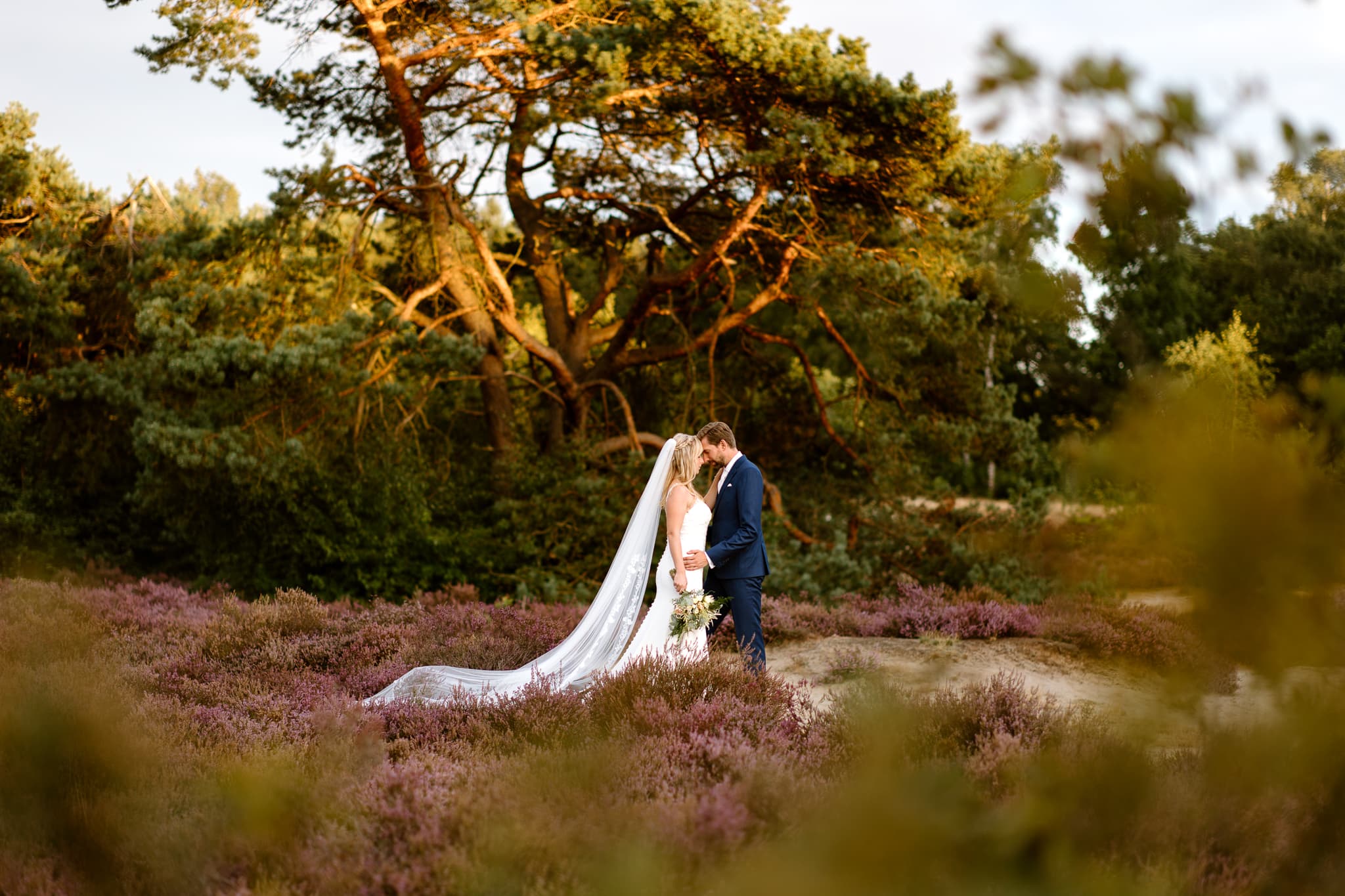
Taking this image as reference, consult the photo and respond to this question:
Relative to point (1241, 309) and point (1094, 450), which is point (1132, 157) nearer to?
point (1094, 450)

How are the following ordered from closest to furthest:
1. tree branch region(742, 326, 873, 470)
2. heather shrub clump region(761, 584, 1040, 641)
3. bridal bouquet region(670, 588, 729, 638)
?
bridal bouquet region(670, 588, 729, 638) → heather shrub clump region(761, 584, 1040, 641) → tree branch region(742, 326, 873, 470)

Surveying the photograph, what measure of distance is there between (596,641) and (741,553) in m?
1.31

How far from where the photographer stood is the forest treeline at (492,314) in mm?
12828

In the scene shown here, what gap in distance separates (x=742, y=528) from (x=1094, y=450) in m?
5.80

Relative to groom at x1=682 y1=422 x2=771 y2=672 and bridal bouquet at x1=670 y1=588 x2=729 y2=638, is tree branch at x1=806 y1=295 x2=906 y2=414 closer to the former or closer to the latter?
groom at x1=682 y1=422 x2=771 y2=672

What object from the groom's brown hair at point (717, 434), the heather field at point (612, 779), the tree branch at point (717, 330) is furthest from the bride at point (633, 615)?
the tree branch at point (717, 330)

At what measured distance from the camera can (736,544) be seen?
7.16 meters

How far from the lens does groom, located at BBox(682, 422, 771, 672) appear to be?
23.6 feet

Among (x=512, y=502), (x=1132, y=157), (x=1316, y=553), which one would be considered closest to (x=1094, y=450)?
(x=1316, y=553)

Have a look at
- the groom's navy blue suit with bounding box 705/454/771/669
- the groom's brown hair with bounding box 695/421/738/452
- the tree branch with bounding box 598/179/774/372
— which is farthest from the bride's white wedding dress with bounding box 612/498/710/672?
the tree branch with bounding box 598/179/774/372

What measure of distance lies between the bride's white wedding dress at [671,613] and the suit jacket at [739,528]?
14 cm

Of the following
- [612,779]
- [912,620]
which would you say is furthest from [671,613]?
[912,620]

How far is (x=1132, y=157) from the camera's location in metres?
1.59

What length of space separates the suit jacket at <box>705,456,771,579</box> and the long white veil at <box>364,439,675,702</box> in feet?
1.62
